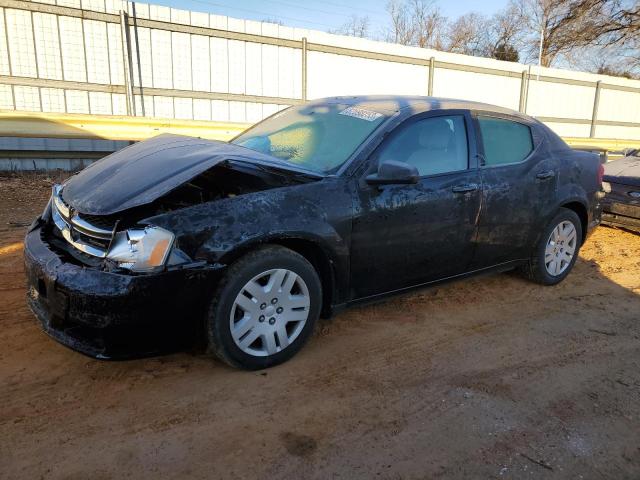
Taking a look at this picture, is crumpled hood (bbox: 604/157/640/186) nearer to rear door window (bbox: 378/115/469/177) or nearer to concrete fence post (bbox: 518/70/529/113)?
rear door window (bbox: 378/115/469/177)

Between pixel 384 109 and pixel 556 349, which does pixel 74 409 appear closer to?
pixel 384 109

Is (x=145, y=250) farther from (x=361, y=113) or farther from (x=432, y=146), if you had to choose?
(x=432, y=146)

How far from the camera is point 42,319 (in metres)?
3.02

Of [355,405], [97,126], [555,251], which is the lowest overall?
[355,405]

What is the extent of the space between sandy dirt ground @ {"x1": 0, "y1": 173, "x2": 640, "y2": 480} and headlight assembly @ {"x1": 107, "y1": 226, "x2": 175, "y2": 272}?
2.46ft

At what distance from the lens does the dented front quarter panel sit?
9.39 ft

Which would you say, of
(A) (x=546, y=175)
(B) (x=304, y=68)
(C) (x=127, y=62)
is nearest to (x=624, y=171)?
(A) (x=546, y=175)

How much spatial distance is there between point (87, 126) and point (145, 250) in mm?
6300

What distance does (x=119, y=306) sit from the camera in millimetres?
2709

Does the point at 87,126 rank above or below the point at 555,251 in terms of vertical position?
above

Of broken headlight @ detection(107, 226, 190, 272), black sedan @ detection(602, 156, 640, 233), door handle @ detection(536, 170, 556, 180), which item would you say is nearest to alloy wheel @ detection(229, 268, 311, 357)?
broken headlight @ detection(107, 226, 190, 272)

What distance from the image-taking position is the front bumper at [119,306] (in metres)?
2.72

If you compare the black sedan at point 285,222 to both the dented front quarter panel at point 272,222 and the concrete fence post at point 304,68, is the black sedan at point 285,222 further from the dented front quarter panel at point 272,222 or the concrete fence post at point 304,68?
the concrete fence post at point 304,68

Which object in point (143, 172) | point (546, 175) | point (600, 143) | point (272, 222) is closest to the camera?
point (272, 222)
